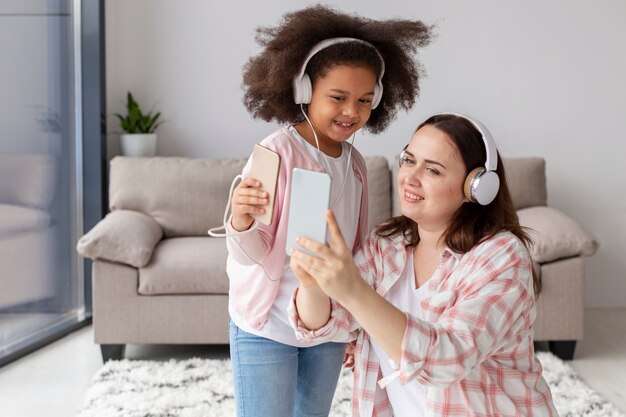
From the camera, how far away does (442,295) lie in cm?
144

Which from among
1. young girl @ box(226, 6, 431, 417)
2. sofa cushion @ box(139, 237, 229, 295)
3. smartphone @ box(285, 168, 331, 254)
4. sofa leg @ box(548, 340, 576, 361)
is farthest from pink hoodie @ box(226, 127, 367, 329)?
sofa leg @ box(548, 340, 576, 361)

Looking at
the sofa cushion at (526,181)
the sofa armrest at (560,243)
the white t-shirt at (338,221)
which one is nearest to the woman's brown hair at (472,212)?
the white t-shirt at (338,221)

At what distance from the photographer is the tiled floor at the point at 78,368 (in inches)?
124

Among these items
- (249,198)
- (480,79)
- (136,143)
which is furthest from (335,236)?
(480,79)

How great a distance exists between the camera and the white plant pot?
14.7ft

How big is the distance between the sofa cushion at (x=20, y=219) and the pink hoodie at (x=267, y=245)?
83.5 inches

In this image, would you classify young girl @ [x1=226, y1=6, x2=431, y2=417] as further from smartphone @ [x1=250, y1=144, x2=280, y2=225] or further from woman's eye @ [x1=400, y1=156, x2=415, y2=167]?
woman's eye @ [x1=400, y1=156, x2=415, y2=167]

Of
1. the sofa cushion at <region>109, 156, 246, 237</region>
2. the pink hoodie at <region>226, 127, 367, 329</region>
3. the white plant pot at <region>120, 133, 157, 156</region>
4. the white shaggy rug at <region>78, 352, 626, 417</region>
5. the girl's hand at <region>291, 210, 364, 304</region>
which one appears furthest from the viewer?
the white plant pot at <region>120, 133, 157, 156</region>

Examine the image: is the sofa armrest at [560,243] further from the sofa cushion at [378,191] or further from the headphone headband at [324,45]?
the headphone headband at [324,45]

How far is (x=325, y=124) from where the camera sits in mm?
1688

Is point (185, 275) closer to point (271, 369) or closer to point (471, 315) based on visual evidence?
point (271, 369)

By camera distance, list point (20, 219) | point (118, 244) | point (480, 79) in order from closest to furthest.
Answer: point (118, 244), point (20, 219), point (480, 79)

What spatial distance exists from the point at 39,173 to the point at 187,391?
133cm

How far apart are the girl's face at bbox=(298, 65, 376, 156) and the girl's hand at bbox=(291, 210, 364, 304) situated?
486mm
